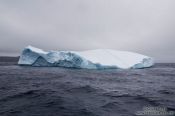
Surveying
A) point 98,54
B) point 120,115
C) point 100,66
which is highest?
point 98,54

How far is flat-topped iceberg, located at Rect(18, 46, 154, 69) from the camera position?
2047 centimetres

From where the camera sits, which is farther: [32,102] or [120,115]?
[32,102]

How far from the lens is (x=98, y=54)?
2348 centimetres

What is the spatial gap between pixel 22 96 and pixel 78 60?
1360cm

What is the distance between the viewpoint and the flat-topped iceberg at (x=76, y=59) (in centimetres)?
2047

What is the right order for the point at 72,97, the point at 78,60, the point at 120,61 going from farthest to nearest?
the point at 120,61 → the point at 78,60 → the point at 72,97

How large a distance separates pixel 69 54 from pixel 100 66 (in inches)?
138

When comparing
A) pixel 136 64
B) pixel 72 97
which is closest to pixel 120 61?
pixel 136 64

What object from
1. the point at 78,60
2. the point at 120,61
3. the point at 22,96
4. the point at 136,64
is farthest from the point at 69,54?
the point at 22,96

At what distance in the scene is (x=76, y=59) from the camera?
20.2 meters

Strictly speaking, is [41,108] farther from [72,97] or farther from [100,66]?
[100,66]

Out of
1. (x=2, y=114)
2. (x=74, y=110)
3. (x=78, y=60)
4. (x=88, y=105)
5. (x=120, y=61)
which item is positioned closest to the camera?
(x=2, y=114)

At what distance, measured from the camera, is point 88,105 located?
5723 mm

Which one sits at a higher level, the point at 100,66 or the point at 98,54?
the point at 98,54
